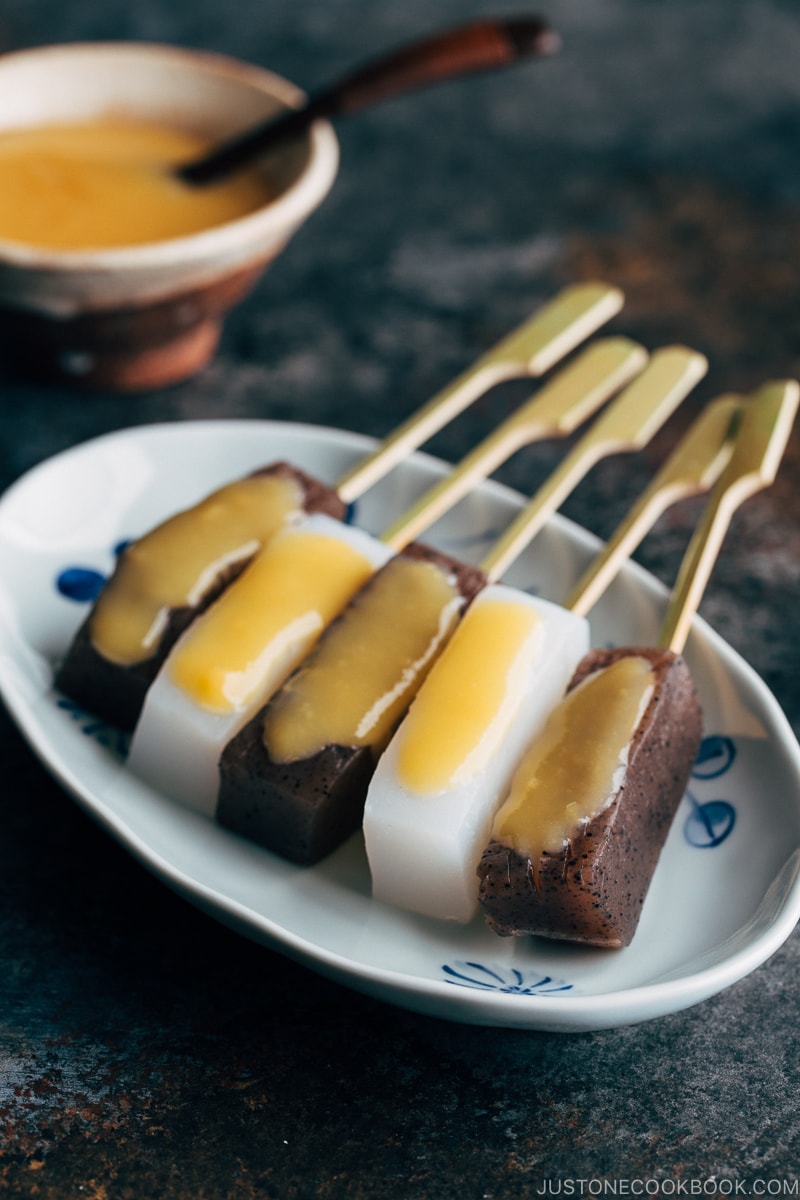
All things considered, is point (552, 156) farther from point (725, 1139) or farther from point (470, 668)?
point (725, 1139)

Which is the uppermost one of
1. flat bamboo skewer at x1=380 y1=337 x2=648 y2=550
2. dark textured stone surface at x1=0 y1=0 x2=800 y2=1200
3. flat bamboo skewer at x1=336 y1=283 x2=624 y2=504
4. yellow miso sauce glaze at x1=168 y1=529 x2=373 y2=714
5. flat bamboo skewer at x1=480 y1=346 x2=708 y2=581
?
yellow miso sauce glaze at x1=168 y1=529 x2=373 y2=714

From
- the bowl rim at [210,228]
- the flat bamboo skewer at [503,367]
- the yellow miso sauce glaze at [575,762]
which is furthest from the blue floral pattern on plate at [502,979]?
the bowl rim at [210,228]

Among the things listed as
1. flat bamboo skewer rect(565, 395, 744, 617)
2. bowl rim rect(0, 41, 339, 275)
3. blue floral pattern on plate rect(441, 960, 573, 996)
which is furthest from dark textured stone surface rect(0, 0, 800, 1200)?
bowl rim rect(0, 41, 339, 275)

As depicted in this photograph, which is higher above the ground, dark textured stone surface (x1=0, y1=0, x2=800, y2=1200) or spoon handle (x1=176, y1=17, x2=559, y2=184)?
spoon handle (x1=176, y1=17, x2=559, y2=184)

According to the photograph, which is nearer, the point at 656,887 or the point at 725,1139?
the point at 725,1139

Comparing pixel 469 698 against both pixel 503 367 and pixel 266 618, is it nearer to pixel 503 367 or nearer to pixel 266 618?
pixel 266 618

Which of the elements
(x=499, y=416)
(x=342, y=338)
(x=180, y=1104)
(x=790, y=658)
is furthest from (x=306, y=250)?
(x=180, y=1104)

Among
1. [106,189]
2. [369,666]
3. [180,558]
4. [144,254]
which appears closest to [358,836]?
[369,666]

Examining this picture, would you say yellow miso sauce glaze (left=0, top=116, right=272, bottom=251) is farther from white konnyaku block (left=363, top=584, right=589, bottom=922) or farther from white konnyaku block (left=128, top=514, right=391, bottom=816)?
white konnyaku block (left=363, top=584, right=589, bottom=922)
